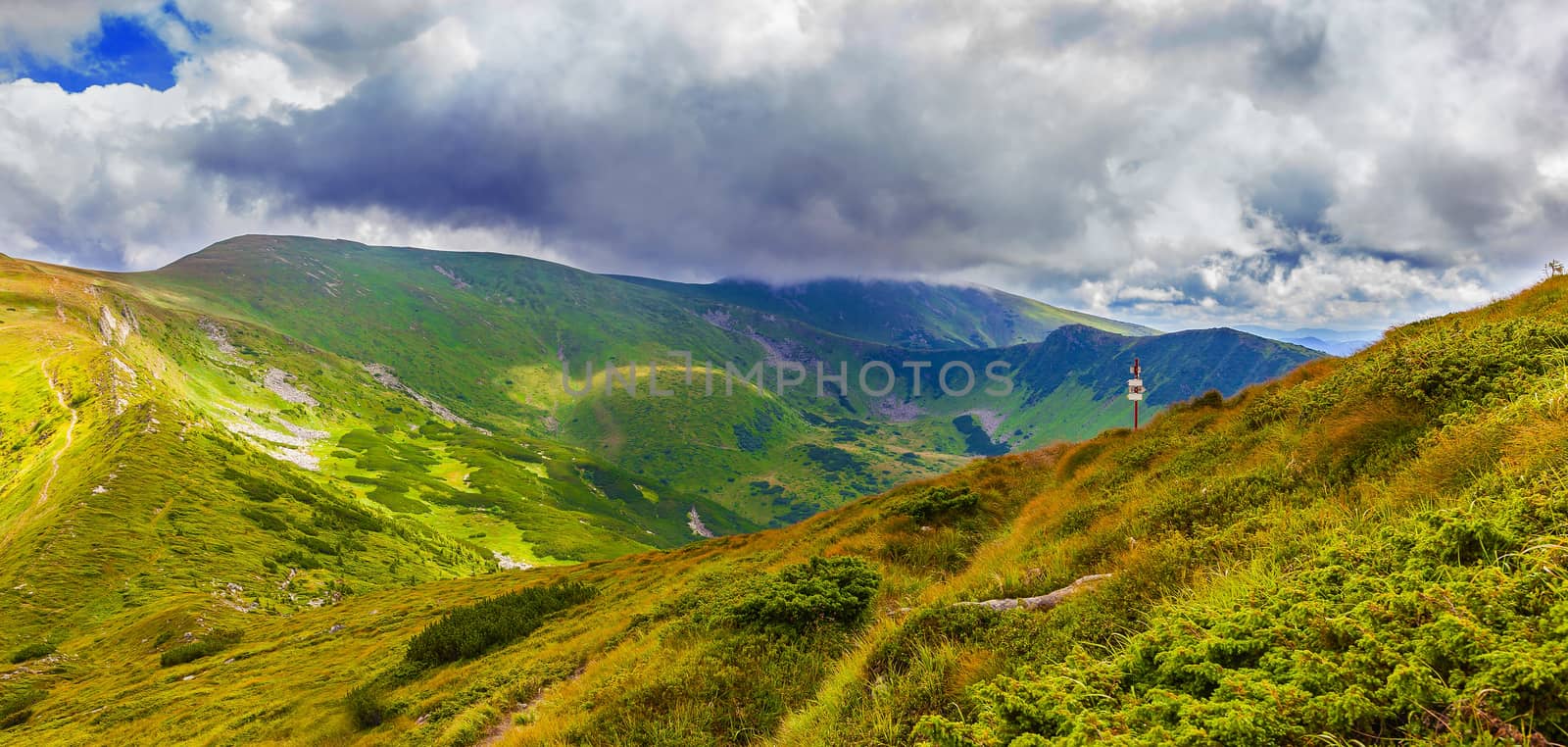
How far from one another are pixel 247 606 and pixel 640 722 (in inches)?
2737

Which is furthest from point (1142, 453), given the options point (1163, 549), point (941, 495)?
point (1163, 549)

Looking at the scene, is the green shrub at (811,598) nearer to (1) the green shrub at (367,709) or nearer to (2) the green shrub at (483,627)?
(1) the green shrub at (367,709)

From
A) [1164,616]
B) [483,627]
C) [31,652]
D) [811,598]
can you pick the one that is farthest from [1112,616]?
[31,652]

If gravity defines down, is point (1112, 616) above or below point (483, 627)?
above

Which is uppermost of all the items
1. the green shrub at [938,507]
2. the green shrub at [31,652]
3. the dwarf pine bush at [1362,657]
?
the dwarf pine bush at [1362,657]

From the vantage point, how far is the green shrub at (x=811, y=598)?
11.3 m

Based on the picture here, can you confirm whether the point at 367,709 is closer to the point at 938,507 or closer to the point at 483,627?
the point at 483,627

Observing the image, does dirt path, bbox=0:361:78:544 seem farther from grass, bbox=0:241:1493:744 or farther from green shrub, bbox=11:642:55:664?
grass, bbox=0:241:1493:744

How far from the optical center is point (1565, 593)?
3984mm

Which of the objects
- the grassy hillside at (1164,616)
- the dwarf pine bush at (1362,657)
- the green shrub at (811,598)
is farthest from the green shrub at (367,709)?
the dwarf pine bush at (1362,657)

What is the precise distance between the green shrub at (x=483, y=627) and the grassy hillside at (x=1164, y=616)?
0.16 meters

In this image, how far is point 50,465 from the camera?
6875 centimetres

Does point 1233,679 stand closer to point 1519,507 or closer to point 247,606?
point 1519,507

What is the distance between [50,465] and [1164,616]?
371ft
